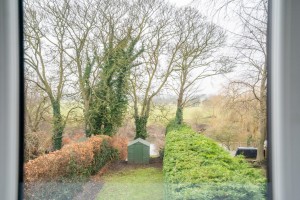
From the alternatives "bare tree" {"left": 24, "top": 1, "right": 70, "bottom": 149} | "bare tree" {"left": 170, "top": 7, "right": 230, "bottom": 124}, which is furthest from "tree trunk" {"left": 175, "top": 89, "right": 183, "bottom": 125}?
"bare tree" {"left": 24, "top": 1, "right": 70, "bottom": 149}

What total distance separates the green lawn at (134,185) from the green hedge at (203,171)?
0.05 metres

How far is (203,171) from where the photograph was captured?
1299 mm

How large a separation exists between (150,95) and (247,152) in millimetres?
512

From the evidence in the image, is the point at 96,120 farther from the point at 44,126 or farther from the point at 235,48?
the point at 235,48

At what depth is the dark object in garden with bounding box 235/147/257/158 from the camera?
1295mm

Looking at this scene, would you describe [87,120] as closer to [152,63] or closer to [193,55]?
[152,63]

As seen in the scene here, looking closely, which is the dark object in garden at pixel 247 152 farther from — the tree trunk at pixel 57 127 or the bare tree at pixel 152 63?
the tree trunk at pixel 57 127

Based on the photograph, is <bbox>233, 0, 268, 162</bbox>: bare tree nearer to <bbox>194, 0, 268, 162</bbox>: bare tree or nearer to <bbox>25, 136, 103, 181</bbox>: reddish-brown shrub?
<bbox>194, 0, 268, 162</bbox>: bare tree

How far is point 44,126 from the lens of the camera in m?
1.30

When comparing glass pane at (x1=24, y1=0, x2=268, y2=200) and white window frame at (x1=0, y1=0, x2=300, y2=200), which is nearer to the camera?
white window frame at (x1=0, y1=0, x2=300, y2=200)

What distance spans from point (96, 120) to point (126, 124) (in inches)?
5.4

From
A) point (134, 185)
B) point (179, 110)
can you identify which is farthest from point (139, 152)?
point (179, 110)

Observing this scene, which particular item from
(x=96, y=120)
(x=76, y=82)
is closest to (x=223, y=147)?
(x=96, y=120)
